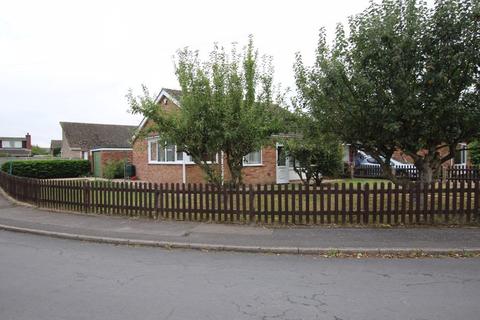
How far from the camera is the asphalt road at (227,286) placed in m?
4.61

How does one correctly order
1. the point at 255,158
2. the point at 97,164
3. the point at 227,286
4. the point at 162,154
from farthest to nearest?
the point at 97,164
the point at 162,154
the point at 255,158
the point at 227,286

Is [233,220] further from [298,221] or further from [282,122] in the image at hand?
[282,122]

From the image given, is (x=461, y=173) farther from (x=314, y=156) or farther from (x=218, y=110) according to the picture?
(x=218, y=110)

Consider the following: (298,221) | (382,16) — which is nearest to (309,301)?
(298,221)

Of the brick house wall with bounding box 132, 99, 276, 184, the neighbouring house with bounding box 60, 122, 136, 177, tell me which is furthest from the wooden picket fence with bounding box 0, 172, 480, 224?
the neighbouring house with bounding box 60, 122, 136, 177

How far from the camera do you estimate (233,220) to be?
407 inches

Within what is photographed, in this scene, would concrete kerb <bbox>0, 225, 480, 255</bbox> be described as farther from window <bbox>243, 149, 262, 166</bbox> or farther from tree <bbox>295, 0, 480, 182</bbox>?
window <bbox>243, 149, 262, 166</bbox>

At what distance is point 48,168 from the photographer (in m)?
28.8

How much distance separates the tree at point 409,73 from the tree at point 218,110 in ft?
8.75

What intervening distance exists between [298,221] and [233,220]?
1666 millimetres

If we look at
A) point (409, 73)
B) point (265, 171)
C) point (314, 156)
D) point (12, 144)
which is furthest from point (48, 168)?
point (12, 144)

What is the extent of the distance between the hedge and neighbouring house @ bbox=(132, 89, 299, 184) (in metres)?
8.89

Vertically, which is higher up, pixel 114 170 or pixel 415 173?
pixel 114 170

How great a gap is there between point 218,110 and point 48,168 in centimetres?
2173
